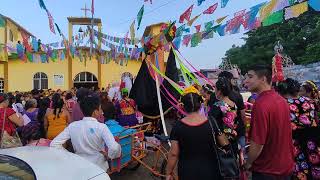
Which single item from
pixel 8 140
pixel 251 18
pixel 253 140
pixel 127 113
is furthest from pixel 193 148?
pixel 251 18

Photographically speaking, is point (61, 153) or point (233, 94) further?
point (233, 94)

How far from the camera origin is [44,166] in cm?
269

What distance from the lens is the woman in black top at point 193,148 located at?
354 cm

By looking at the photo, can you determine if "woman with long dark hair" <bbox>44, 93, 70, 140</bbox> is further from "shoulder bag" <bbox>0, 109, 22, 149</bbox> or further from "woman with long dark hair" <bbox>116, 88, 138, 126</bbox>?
"woman with long dark hair" <bbox>116, 88, 138, 126</bbox>

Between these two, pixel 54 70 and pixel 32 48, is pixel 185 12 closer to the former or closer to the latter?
pixel 32 48

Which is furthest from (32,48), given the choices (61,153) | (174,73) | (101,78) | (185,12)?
(61,153)

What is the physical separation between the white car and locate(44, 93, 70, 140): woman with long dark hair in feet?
12.1

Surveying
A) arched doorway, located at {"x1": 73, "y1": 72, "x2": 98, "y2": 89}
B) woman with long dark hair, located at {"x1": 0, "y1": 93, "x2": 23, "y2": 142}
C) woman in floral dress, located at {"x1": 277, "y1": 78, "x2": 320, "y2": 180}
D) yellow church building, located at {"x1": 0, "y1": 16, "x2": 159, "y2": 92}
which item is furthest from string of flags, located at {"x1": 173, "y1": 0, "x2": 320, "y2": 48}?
arched doorway, located at {"x1": 73, "y1": 72, "x2": 98, "y2": 89}

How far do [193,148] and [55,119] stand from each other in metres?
4.03

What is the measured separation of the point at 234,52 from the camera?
1967 inches

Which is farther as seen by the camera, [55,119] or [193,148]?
[55,119]

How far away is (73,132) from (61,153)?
2.60ft

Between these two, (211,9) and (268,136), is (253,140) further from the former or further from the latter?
(211,9)

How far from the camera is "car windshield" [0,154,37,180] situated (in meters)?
2.43
